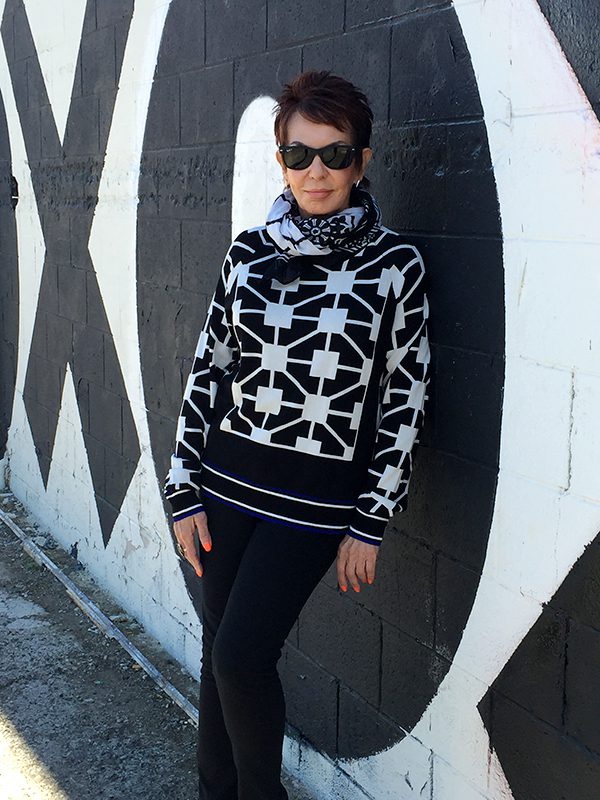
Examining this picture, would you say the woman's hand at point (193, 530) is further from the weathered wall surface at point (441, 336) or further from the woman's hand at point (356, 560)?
the weathered wall surface at point (441, 336)

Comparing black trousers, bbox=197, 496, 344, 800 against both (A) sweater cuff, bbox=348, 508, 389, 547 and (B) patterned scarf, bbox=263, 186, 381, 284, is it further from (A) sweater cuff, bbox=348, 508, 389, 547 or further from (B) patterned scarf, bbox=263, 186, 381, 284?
(B) patterned scarf, bbox=263, 186, 381, 284

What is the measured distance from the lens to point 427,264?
2.37 meters

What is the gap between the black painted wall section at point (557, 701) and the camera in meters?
2.00

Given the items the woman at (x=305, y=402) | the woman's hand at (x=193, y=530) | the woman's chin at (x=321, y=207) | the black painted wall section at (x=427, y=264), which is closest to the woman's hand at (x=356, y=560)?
the woman at (x=305, y=402)

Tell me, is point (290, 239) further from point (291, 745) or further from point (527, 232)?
point (291, 745)

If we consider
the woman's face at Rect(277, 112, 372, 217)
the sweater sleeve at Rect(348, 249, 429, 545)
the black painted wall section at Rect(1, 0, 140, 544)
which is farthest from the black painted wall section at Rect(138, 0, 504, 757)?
the black painted wall section at Rect(1, 0, 140, 544)

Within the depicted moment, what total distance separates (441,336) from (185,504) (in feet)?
2.34

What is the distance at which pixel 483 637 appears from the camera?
230 centimetres

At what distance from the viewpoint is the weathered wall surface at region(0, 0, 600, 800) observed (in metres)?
2.00

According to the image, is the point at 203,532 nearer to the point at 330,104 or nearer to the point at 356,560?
the point at 356,560

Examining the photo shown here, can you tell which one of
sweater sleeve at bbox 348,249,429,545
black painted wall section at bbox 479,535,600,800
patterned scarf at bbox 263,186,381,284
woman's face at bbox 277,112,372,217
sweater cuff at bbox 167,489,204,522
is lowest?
black painted wall section at bbox 479,535,600,800

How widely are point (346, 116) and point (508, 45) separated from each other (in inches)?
14.1

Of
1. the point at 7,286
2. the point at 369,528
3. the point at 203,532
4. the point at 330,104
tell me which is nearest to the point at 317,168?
the point at 330,104

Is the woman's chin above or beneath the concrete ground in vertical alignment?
above
